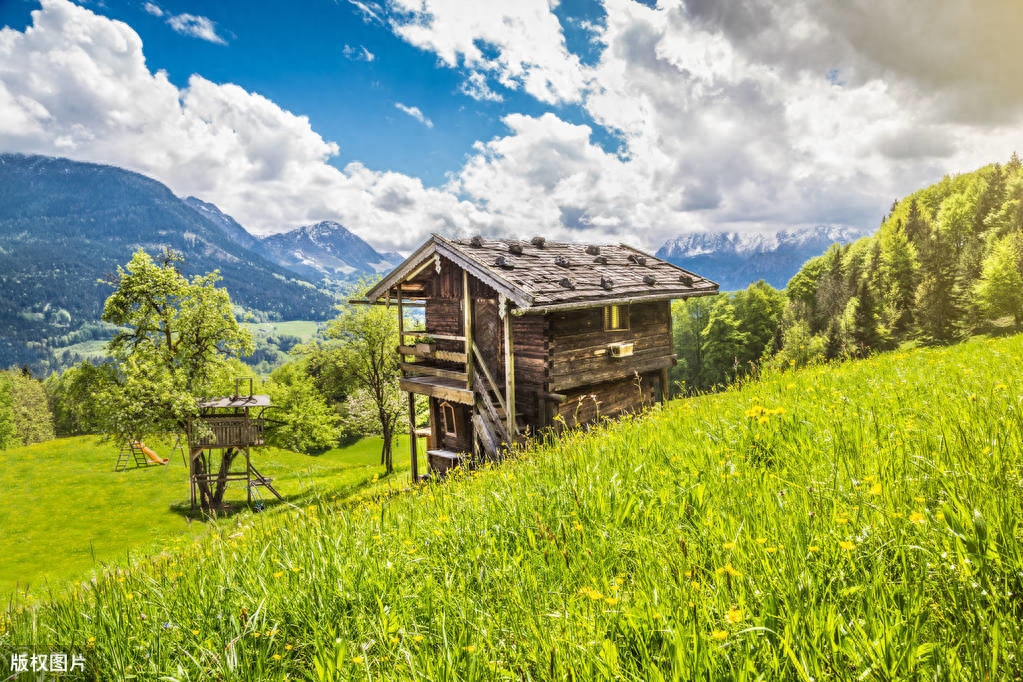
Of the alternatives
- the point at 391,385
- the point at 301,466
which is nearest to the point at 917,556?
the point at 391,385

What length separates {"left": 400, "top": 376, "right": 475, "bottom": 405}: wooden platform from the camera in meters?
16.4

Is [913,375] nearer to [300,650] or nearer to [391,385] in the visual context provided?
[300,650]

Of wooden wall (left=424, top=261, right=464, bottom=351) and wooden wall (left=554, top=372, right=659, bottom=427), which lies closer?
wooden wall (left=554, top=372, right=659, bottom=427)

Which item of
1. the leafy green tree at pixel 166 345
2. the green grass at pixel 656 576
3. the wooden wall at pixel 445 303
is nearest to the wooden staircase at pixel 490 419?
the wooden wall at pixel 445 303

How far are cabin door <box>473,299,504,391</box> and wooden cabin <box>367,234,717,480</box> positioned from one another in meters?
0.03

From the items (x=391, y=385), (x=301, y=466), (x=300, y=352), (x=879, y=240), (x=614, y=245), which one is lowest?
(x=301, y=466)

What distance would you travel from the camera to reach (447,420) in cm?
2016

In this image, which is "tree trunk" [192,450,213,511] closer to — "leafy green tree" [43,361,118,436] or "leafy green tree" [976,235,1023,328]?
"leafy green tree" [43,361,118,436]

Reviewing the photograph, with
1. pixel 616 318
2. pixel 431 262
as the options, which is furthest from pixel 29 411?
pixel 616 318

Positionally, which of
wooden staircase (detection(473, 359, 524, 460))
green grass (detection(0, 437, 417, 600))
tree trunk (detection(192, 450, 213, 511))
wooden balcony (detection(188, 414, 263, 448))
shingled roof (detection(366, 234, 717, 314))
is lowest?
green grass (detection(0, 437, 417, 600))

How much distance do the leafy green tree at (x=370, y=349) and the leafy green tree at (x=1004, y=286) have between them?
139ft

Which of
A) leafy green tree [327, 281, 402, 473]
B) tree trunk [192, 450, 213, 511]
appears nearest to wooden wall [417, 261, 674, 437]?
leafy green tree [327, 281, 402, 473]

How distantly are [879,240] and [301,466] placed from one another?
249ft

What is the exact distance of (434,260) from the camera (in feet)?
57.2
